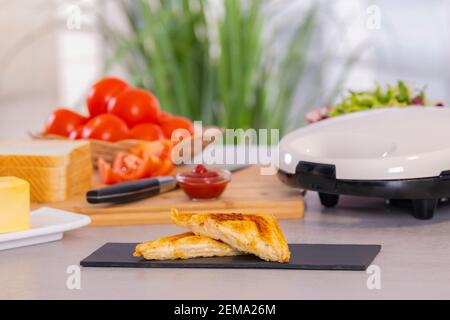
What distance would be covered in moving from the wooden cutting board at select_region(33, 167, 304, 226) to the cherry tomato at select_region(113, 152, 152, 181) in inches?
7.6

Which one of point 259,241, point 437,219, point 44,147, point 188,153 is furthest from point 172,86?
point 259,241

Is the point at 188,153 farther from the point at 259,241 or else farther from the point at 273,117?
the point at 273,117

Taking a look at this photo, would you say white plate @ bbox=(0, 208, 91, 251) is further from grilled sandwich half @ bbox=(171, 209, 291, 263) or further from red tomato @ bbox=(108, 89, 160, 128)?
red tomato @ bbox=(108, 89, 160, 128)

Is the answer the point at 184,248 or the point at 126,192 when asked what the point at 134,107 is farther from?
the point at 184,248

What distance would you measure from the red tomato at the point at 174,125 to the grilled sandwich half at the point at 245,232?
3.36ft

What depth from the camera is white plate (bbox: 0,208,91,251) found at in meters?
1.50

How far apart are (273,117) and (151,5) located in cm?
90

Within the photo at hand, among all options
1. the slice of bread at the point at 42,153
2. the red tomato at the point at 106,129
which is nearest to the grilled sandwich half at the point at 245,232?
the slice of bread at the point at 42,153

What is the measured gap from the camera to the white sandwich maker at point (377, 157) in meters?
1.63

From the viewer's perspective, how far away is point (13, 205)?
1.50m

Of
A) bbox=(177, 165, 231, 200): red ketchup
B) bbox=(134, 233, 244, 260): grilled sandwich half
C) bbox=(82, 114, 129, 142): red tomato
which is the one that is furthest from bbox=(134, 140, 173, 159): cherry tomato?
bbox=(134, 233, 244, 260): grilled sandwich half

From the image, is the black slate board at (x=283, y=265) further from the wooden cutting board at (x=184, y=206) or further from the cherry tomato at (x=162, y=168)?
the cherry tomato at (x=162, y=168)

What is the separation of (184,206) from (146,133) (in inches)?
26.6

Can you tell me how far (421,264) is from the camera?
4.50 feet
